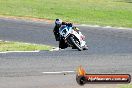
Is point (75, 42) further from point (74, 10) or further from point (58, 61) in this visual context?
point (74, 10)

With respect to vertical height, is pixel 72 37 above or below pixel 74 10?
above

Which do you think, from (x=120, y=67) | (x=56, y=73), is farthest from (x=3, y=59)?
(x=120, y=67)

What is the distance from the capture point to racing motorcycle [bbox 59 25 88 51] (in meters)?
19.9

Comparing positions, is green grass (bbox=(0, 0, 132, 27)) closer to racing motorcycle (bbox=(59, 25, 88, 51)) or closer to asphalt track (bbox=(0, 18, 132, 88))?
asphalt track (bbox=(0, 18, 132, 88))

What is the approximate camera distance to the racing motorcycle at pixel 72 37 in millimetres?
19906

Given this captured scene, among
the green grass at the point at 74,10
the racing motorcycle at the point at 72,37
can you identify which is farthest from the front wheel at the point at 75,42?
the green grass at the point at 74,10

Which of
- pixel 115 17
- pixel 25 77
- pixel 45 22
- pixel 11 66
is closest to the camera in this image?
pixel 25 77

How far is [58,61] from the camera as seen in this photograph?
16891 millimetres

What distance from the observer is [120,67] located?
16250 mm

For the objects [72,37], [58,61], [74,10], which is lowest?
[74,10]

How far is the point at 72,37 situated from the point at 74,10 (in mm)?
20411

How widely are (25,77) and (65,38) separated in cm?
646

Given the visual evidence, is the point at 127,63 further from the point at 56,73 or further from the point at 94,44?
the point at 94,44

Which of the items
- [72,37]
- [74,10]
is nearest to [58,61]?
[72,37]
